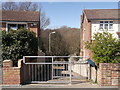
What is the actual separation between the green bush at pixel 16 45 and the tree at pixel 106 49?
4.00 meters

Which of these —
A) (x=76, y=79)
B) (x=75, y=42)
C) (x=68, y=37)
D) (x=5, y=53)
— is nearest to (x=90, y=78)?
(x=76, y=79)

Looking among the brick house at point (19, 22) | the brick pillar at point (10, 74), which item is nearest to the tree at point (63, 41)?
the brick house at point (19, 22)

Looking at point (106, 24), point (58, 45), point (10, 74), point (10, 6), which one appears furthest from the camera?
point (10, 6)

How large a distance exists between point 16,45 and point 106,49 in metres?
4.64

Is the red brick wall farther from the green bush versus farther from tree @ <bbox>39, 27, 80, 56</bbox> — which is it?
tree @ <bbox>39, 27, 80, 56</bbox>

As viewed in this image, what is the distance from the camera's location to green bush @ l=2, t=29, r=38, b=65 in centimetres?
855

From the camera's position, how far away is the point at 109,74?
6.07 metres

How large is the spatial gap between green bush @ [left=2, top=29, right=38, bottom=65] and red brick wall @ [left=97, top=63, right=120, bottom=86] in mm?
4431

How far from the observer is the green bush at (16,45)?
8.55 m

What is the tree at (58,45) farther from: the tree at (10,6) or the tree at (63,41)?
the tree at (10,6)

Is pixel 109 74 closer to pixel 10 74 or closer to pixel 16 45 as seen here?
pixel 10 74

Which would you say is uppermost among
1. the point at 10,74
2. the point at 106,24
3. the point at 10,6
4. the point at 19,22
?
Answer: the point at 10,6

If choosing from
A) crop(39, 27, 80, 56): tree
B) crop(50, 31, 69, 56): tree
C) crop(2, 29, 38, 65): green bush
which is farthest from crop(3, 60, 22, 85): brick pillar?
crop(39, 27, 80, 56): tree

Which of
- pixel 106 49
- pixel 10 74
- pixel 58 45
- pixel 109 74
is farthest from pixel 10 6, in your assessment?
pixel 109 74
